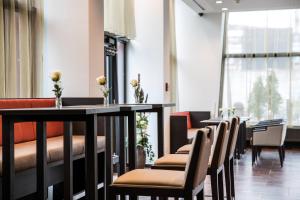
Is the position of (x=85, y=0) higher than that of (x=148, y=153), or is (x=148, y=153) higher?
(x=85, y=0)

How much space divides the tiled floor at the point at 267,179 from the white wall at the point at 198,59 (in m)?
2.22

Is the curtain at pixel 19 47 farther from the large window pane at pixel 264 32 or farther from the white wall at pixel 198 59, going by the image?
the large window pane at pixel 264 32

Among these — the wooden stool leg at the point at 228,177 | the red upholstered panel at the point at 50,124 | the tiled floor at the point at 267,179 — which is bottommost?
the tiled floor at the point at 267,179

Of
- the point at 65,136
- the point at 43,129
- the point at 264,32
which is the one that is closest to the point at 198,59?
the point at 264,32

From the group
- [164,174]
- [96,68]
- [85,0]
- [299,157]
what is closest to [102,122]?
[96,68]

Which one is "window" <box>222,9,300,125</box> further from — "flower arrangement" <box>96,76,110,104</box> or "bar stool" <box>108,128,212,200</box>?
"bar stool" <box>108,128,212,200</box>

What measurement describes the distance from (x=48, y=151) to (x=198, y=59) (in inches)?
275

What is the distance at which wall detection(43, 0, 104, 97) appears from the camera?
5297mm

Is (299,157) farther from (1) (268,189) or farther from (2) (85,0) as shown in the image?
(2) (85,0)

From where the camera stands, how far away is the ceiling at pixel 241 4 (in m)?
8.70

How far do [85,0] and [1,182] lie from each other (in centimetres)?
269

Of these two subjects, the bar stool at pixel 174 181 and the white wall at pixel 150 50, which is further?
the white wall at pixel 150 50

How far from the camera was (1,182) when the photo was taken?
3400 mm

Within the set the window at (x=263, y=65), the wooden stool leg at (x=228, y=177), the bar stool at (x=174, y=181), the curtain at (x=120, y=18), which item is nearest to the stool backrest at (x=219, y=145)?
the bar stool at (x=174, y=181)
